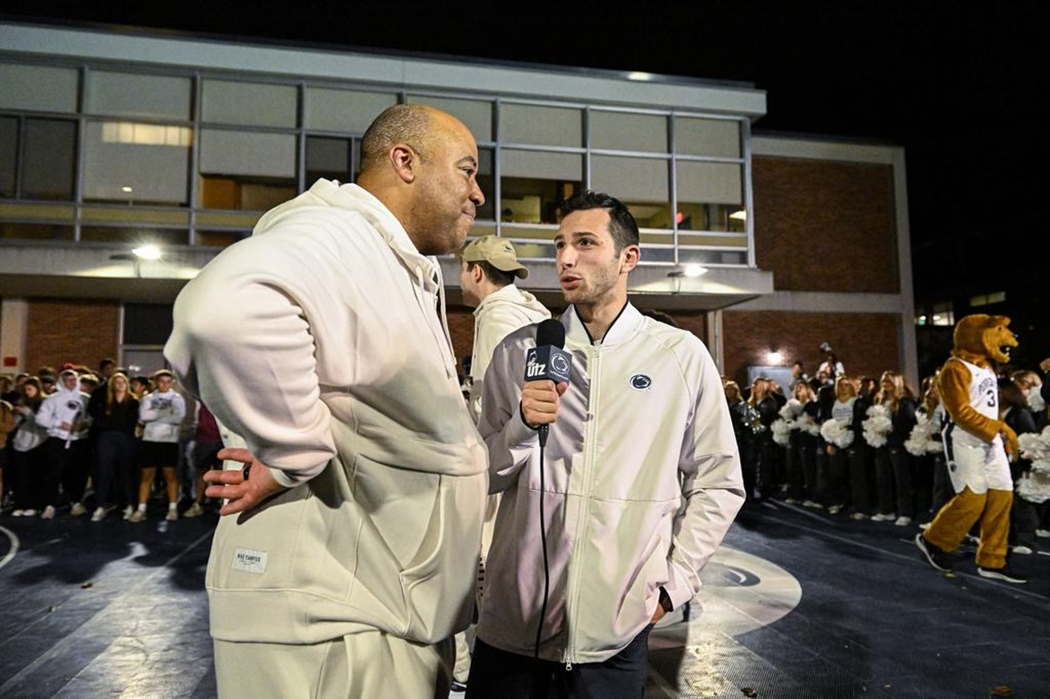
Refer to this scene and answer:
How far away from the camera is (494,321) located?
3029 millimetres

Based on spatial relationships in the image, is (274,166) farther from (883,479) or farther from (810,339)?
(810,339)

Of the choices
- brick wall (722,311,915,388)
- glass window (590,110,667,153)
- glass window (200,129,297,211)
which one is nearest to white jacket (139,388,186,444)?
glass window (200,129,297,211)

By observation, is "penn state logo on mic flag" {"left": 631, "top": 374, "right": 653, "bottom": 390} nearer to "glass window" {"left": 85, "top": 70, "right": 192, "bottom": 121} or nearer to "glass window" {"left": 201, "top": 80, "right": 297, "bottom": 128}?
"glass window" {"left": 201, "top": 80, "right": 297, "bottom": 128}

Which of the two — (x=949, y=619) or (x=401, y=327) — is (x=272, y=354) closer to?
(x=401, y=327)

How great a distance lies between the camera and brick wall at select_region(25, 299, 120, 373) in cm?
1533

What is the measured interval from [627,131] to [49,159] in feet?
43.9

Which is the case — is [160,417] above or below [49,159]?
below

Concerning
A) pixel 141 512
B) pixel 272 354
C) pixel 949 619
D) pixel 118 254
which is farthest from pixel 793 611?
pixel 118 254

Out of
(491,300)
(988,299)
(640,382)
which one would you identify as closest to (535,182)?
(491,300)

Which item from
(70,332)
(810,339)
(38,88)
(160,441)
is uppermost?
(38,88)

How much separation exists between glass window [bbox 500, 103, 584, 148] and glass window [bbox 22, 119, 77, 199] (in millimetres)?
9696

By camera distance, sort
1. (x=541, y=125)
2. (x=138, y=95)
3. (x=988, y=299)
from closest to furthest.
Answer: (x=138, y=95), (x=541, y=125), (x=988, y=299)

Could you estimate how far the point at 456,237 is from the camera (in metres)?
1.54

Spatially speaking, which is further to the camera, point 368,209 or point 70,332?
point 70,332
